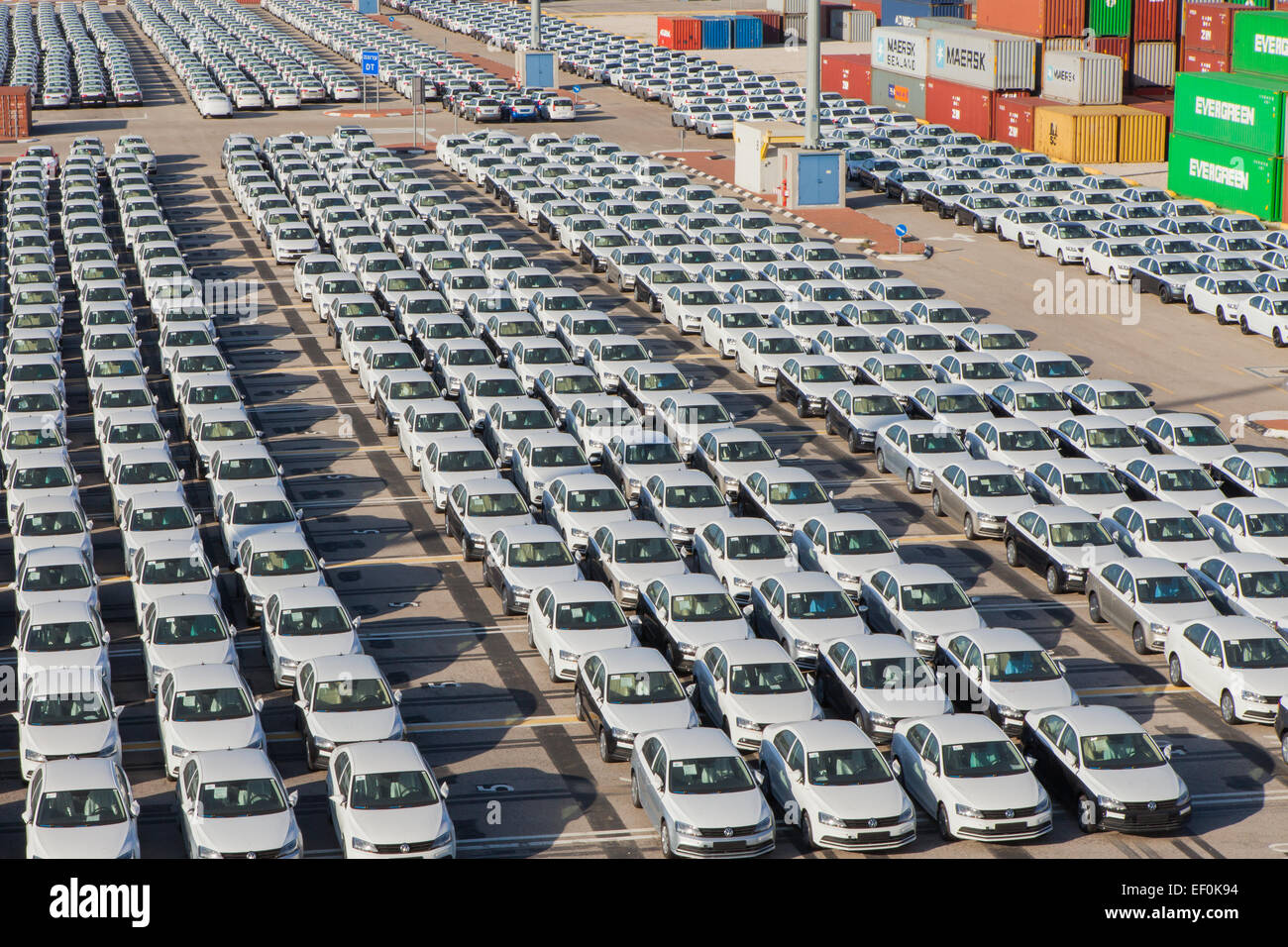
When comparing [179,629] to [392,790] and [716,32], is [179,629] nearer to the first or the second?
[392,790]

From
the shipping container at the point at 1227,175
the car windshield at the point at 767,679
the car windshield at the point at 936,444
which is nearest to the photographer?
the car windshield at the point at 767,679

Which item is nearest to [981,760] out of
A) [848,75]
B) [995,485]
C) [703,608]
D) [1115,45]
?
[703,608]

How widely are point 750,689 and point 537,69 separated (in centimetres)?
7996

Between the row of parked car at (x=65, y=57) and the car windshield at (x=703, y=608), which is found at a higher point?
the row of parked car at (x=65, y=57)

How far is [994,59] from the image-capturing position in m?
83.5

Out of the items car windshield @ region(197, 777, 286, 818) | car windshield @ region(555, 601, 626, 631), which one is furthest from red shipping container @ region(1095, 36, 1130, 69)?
car windshield @ region(197, 777, 286, 818)

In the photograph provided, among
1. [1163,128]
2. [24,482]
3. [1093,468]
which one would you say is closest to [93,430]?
[24,482]

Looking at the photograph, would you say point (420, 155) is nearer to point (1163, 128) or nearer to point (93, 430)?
point (1163, 128)

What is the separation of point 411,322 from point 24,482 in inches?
592

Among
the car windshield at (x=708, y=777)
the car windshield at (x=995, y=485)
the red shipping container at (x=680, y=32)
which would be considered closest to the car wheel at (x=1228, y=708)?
the car windshield at (x=708, y=777)

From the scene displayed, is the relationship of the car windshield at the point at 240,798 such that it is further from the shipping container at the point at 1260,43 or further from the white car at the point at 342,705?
the shipping container at the point at 1260,43

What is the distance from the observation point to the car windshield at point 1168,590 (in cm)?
2833

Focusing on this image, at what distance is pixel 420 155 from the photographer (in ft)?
270

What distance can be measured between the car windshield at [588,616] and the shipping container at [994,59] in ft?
205
